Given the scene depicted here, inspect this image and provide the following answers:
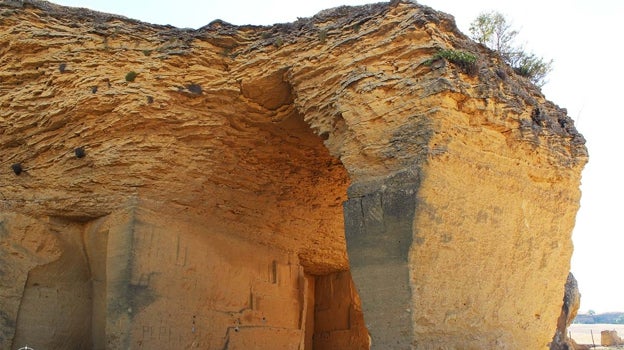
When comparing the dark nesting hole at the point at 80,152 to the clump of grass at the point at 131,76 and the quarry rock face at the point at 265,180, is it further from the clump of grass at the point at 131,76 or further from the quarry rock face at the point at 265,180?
the clump of grass at the point at 131,76

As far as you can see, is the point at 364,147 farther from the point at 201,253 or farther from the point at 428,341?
the point at 201,253

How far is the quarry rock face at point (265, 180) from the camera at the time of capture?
609cm

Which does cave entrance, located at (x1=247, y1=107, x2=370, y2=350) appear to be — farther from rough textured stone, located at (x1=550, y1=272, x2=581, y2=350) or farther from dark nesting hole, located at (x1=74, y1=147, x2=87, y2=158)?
rough textured stone, located at (x1=550, y1=272, x2=581, y2=350)

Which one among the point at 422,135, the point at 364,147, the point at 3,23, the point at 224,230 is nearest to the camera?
the point at 422,135

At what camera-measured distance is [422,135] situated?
6.12 m

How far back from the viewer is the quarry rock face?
609 centimetres

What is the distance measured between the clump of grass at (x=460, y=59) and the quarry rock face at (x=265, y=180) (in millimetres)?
31

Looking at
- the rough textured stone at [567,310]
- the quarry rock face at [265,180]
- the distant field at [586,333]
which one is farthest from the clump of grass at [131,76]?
the distant field at [586,333]

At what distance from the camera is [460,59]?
6449 mm

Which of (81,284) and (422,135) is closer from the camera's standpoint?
(422,135)

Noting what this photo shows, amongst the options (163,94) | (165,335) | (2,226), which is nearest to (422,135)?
(163,94)

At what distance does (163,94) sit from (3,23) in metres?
2.48

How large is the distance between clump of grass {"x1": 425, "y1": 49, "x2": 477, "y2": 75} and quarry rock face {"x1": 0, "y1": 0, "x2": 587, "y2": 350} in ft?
0.10

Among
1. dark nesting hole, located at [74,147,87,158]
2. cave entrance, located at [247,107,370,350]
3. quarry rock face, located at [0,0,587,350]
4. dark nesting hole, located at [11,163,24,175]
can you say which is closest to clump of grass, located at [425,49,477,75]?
quarry rock face, located at [0,0,587,350]
